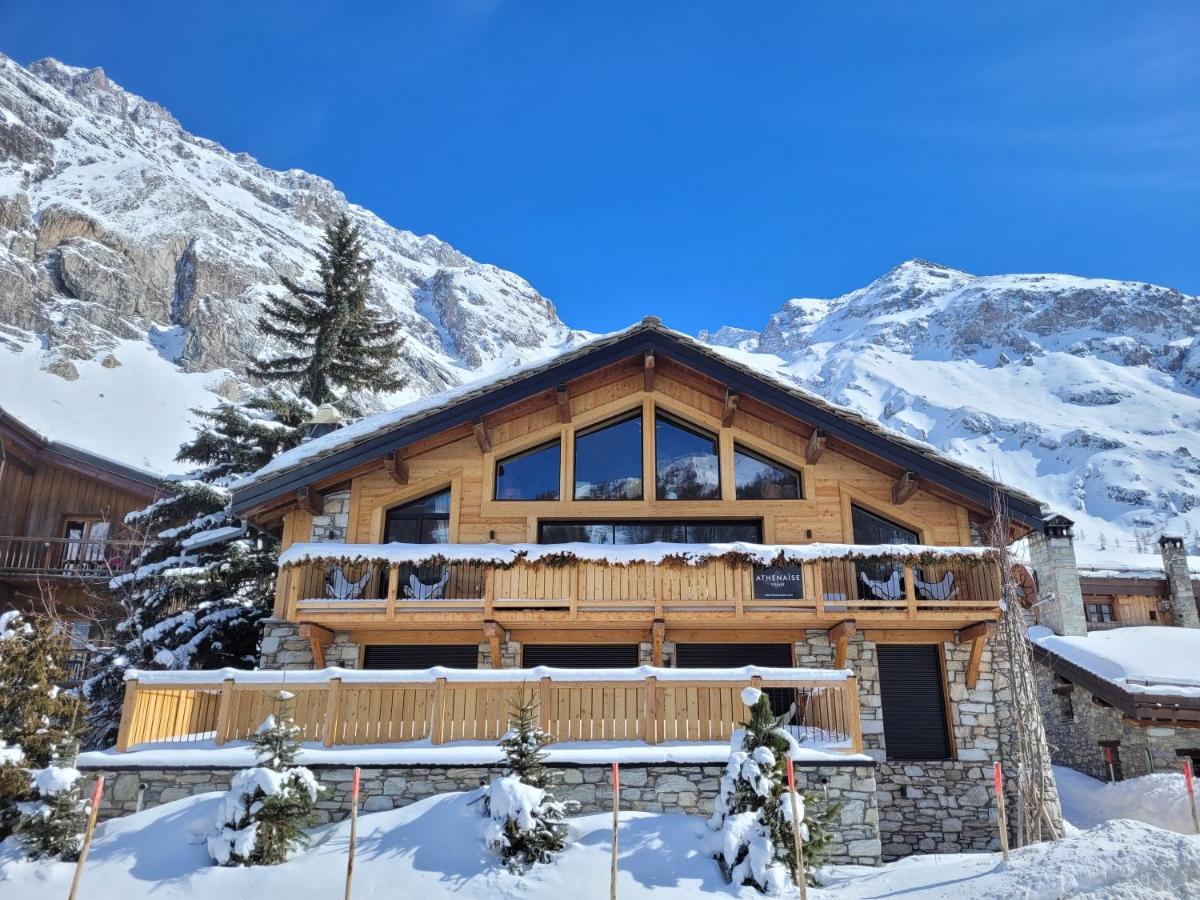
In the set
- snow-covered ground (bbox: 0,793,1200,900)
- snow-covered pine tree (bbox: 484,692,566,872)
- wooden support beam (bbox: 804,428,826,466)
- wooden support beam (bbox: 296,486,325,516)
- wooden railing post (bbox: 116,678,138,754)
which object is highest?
wooden support beam (bbox: 804,428,826,466)

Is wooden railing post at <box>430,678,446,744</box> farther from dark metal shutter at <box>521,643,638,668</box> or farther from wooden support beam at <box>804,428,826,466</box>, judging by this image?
wooden support beam at <box>804,428,826,466</box>

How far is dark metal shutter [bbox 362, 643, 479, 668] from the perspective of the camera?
14773mm

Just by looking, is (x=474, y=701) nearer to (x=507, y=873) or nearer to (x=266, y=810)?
(x=507, y=873)

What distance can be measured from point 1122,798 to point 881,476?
8.13 metres

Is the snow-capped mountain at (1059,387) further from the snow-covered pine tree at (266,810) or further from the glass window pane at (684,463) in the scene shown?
the snow-covered pine tree at (266,810)

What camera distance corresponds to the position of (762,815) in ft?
30.3

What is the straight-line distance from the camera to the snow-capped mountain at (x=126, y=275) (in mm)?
79562

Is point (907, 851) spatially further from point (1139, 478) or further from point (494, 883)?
point (1139, 478)

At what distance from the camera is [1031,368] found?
15300cm

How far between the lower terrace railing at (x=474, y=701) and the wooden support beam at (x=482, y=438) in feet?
16.6

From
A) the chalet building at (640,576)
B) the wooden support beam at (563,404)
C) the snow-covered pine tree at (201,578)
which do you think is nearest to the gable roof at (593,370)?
the chalet building at (640,576)

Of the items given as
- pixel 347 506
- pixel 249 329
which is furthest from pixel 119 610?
pixel 249 329

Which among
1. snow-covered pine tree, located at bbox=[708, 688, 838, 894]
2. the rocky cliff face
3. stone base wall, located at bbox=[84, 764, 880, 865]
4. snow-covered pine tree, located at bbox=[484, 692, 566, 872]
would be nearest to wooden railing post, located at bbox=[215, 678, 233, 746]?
stone base wall, located at bbox=[84, 764, 880, 865]

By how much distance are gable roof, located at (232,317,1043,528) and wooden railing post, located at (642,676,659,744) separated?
19.0 feet
